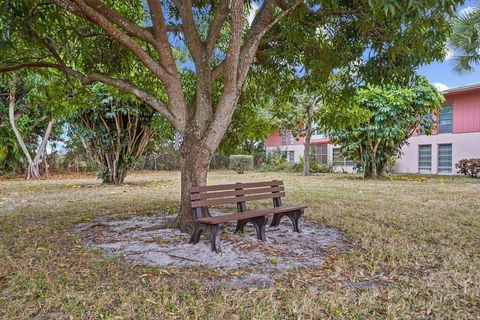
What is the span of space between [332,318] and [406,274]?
4.47 feet

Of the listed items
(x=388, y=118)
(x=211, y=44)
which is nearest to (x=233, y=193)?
(x=211, y=44)

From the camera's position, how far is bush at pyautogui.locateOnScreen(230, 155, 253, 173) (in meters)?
23.2

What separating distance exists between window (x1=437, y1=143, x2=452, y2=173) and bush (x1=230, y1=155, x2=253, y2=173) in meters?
11.3

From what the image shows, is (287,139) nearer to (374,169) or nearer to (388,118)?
(374,169)

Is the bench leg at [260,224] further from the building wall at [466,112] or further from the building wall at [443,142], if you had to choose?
the building wall at [466,112]

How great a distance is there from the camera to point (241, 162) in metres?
23.3

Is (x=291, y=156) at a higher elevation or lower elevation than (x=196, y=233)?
higher

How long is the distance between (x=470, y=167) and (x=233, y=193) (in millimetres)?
15852

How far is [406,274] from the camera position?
138 inches

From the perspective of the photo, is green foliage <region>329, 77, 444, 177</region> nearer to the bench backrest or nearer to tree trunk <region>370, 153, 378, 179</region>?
tree trunk <region>370, 153, 378, 179</region>

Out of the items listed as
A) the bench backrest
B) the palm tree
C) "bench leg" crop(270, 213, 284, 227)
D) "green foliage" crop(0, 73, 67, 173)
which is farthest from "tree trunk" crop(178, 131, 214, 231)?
"green foliage" crop(0, 73, 67, 173)

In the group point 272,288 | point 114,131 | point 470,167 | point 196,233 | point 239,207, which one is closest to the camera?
point 272,288

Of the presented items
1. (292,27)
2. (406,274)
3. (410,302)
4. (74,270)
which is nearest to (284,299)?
(410,302)

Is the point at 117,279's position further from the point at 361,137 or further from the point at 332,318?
the point at 361,137
